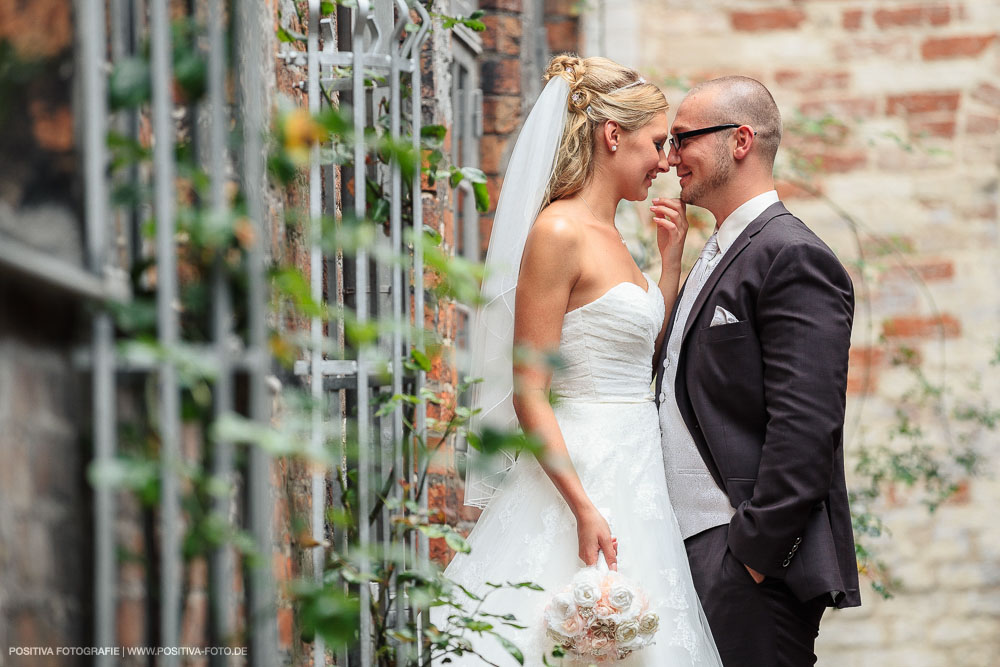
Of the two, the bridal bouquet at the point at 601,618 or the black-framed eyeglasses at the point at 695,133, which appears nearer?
the bridal bouquet at the point at 601,618

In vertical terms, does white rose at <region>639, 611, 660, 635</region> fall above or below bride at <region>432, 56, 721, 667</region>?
below

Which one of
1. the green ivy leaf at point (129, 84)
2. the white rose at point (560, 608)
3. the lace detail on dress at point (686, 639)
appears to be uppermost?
the green ivy leaf at point (129, 84)

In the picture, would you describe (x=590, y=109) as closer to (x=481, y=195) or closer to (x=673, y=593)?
(x=481, y=195)

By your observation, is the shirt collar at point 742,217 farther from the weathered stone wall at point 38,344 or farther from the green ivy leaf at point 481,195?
the weathered stone wall at point 38,344

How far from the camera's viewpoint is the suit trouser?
2531mm

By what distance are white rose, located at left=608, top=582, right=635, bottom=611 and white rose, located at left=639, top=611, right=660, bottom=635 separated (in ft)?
0.17

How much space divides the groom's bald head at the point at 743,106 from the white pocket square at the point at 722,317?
47 cm

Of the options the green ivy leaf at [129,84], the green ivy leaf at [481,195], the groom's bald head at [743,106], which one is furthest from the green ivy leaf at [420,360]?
the groom's bald head at [743,106]

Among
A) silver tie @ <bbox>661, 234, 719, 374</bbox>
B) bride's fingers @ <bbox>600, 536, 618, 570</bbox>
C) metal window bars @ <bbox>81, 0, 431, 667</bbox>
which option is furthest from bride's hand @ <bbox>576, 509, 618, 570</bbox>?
metal window bars @ <bbox>81, 0, 431, 667</bbox>

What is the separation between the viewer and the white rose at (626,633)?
224 centimetres

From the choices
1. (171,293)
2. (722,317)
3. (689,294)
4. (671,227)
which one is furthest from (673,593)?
(171,293)

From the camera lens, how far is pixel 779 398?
2.50 metres

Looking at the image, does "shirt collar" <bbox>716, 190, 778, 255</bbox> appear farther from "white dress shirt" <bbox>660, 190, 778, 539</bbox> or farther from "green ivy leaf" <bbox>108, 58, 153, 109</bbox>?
"green ivy leaf" <bbox>108, 58, 153, 109</bbox>

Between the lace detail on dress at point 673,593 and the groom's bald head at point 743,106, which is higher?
the groom's bald head at point 743,106
